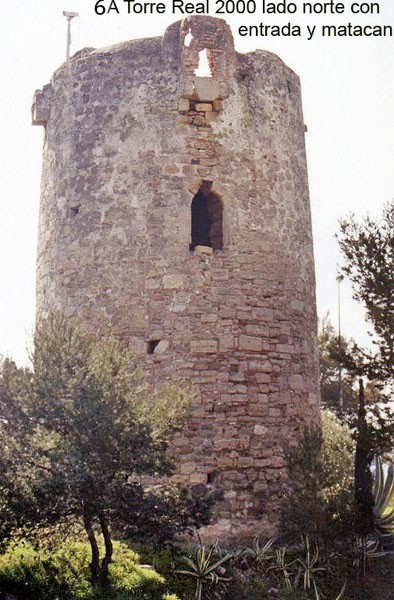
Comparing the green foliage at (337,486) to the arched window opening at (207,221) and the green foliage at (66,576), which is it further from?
the arched window opening at (207,221)

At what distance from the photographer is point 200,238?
11.7 m

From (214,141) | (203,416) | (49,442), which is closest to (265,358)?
(203,416)

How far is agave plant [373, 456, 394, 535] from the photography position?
39.3 ft

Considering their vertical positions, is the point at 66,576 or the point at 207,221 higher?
the point at 207,221

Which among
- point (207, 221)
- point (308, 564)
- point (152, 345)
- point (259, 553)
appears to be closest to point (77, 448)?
point (152, 345)

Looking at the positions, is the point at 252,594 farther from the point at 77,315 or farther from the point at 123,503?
the point at 77,315

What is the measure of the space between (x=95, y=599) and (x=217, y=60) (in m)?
7.17

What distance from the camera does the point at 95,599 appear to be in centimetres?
817

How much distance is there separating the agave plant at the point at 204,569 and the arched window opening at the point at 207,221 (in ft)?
13.2

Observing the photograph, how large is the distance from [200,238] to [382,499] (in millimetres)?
4973

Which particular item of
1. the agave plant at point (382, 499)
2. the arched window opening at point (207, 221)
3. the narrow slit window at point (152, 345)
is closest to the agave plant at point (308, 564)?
the agave plant at point (382, 499)

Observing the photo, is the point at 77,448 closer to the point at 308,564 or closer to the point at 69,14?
the point at 308,564

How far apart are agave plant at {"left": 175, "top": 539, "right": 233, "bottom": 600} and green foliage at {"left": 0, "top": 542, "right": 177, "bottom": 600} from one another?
356mm

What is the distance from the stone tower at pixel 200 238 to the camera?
1049 cm
